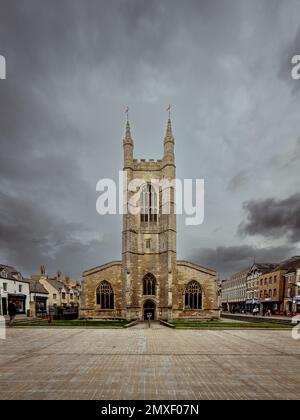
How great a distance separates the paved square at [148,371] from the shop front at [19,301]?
3106 centimetres

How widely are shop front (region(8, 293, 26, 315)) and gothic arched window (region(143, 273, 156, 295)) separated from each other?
19.9 meters

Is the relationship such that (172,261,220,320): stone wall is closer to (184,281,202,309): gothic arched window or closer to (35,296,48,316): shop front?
(184,281,202,309): gothic arched window

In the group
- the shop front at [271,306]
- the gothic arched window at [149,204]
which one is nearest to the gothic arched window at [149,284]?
the gothic arched window at [149,204]

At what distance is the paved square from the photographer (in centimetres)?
779

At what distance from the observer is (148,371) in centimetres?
991

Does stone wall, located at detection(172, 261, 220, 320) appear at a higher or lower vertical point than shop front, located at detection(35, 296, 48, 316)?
higher

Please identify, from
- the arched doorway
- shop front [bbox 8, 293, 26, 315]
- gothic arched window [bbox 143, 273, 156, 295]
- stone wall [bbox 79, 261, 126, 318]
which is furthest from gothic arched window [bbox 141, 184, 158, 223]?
shop front [bbox 8, 293, 26, 315]

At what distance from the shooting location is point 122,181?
41062 millimetres

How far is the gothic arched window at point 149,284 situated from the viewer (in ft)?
128

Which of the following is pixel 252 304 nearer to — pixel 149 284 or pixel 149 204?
pixel 149 284

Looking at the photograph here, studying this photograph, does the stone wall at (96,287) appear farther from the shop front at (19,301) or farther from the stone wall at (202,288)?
the shop front at (19,301)
